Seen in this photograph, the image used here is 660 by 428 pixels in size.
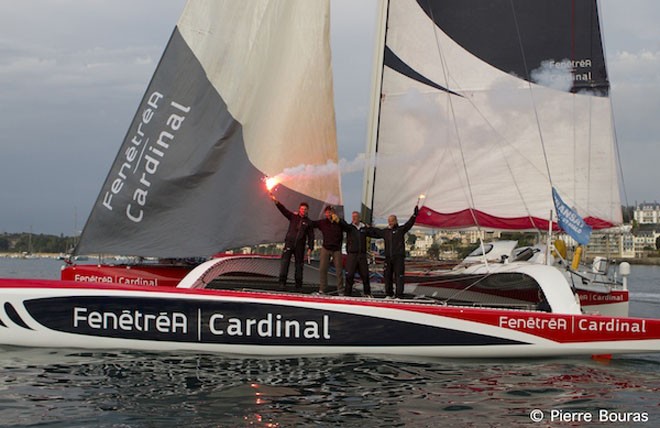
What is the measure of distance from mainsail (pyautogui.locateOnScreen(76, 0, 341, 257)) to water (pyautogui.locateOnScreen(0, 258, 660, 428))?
1.98 meters

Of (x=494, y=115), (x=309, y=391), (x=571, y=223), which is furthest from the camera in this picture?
(x=494, y=115)

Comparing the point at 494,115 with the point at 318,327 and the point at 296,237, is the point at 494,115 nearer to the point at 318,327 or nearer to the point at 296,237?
the point at 296,237

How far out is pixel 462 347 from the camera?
8.96m

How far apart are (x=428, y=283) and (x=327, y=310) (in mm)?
2555

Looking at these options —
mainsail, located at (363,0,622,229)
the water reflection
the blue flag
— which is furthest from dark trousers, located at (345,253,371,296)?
the blue flag

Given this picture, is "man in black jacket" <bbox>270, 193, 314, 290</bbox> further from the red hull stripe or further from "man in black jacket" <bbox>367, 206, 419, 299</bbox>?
the red hull stripe

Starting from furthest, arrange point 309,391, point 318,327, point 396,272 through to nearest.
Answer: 1. point 396,272
2. point 318,327
3. point 309,391

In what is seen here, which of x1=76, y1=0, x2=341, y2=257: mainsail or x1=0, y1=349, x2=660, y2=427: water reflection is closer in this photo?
x1=0, y1=349, x2=660, y2=427: water reflection

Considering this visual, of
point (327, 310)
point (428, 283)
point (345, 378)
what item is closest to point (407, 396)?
point (345, 378)

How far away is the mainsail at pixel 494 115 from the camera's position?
12414 millimetres

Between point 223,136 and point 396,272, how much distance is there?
2763 mm

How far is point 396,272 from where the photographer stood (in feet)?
34.0

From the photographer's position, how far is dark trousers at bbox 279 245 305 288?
10.4 meters

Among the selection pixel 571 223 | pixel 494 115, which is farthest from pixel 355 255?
pixel 494 115
